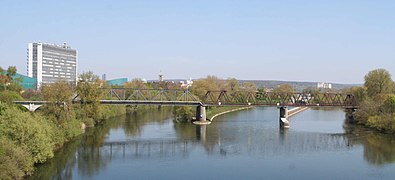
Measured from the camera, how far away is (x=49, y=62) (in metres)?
91.9

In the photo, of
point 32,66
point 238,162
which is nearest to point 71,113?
point 238,162

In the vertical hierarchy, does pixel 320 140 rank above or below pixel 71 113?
below

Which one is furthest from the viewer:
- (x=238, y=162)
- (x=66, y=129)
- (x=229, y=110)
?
(x=229, y=110)

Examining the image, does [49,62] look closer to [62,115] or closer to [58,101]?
[58,101]

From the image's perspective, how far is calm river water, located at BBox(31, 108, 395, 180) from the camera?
22.0 metres

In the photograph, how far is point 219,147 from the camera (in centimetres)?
3002

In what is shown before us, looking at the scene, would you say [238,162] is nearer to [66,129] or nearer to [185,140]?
[185,140]

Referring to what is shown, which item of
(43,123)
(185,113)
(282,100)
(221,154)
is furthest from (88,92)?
(282,100)

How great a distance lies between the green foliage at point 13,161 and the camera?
1739 cm

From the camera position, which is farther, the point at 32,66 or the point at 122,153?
the point at 32,66

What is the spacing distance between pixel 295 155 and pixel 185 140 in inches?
361

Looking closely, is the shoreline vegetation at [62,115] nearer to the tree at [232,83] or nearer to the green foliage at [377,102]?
the green foliage at [377,102]

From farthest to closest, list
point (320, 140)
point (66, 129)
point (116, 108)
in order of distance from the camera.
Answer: point (116, 108)
point (320, 140)
point (66, 129)

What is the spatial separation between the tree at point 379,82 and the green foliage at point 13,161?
39439mm
